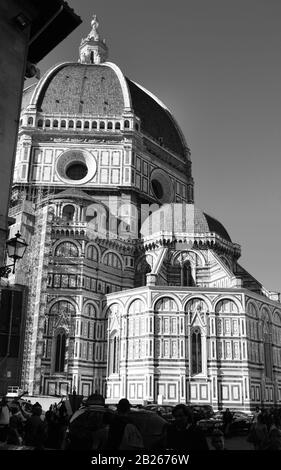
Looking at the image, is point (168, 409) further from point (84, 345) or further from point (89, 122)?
point (89, 122)

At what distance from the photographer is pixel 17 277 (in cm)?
3862

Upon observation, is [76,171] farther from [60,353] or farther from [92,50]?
[92,50]

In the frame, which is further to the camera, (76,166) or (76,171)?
(76,166)

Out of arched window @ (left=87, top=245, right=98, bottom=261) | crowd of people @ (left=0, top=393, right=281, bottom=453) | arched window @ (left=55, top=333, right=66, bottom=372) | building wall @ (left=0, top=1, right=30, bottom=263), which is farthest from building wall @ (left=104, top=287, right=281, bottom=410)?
building wall @ (left=0, top=1, right=30, bottom=263)

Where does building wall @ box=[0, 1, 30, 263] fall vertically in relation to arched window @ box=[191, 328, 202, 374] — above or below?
above

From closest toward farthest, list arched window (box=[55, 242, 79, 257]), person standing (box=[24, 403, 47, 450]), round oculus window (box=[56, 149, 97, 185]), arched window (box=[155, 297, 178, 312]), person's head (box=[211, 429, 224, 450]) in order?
1. person's head (box=[211, 429, 224, 450])
2. person standing (box=[24, 403, 47, 450])
3. arched window (box=[155, 297, 178, 312])
4. arched window (box=[55, 242, 79, 257])
5. round oculus window (box=[56, 149, 97, 185])

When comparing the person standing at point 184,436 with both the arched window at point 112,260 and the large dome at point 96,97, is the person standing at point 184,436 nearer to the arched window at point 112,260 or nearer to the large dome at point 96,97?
the arched window at point 112,260

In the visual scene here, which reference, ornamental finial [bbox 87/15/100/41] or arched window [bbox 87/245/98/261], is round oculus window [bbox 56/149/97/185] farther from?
ornamental finial [bbox 87/15/100/41]

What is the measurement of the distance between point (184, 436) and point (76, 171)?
4647 cm

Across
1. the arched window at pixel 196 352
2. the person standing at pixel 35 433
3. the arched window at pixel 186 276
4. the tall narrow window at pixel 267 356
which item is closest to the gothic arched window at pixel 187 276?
the arched window at pixel 186 276

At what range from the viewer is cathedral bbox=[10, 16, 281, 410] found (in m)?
36.4

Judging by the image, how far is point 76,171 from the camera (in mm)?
50812

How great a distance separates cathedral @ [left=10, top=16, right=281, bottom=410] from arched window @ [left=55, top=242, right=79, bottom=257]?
86 mm

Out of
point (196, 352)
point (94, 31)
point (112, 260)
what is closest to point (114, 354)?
point (196, 352)
